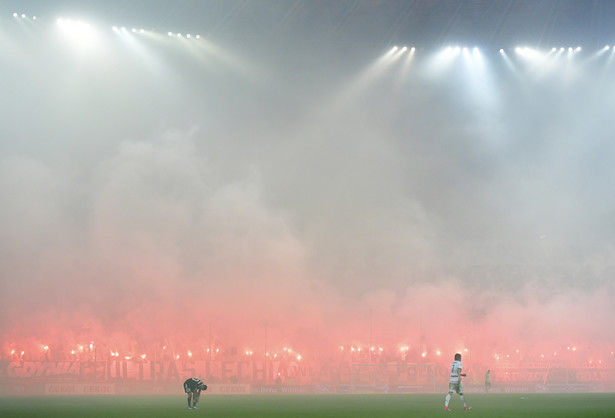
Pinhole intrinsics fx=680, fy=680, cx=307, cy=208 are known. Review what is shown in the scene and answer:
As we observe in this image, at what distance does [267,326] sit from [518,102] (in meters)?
19.7

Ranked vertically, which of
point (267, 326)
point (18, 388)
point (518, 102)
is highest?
point (518, 102)

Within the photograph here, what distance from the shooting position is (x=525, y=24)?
115 ft

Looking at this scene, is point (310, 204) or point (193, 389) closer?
point (193, 389)

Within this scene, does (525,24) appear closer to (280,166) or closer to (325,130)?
(325,130)

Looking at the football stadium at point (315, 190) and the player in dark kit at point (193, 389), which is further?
the football stadium at point (315, 190)

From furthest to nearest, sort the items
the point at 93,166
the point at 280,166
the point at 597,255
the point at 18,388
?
1. the point at 597,255
2. the point at 280,166
3. the point at 93,166
4. the point at 18,388

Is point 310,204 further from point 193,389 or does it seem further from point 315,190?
point 193,389

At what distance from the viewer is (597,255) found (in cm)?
4297

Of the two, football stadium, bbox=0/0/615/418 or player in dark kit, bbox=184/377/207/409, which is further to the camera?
football stadium, bbox=0/0/615/418

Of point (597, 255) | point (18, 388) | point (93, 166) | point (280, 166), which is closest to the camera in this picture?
point (18, 388)

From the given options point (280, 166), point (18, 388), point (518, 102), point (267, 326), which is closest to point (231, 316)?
point (267, 326)

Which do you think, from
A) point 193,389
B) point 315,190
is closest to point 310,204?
point 315,190

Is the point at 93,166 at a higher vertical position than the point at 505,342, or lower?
higher

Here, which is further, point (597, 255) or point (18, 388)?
point (597, 255)
